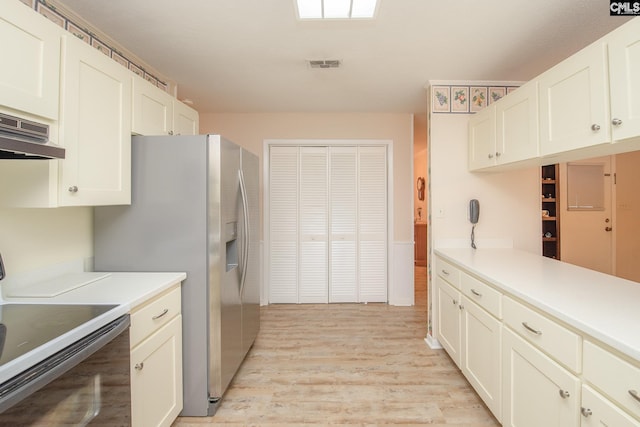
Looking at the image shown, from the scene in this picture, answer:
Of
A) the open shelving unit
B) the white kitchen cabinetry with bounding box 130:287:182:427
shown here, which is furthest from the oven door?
the open shelving unit

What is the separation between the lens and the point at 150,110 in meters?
1.86

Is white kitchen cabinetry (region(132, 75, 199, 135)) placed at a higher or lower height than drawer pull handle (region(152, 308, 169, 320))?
higher

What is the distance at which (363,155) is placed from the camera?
3.74m

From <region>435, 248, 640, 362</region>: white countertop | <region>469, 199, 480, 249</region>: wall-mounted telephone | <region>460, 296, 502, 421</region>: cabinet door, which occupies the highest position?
<region>469, 199, 480, 249</region>: wall-mounted telephone

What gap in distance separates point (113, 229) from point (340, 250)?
8.26 feet

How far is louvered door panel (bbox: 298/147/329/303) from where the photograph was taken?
3732 mm

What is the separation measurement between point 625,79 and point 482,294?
Result: 1193 mm

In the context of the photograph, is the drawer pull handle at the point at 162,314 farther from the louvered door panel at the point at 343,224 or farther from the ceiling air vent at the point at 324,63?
the louvered door panel at the point at 343,224

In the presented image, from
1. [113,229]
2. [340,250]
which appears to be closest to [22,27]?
[113,229]

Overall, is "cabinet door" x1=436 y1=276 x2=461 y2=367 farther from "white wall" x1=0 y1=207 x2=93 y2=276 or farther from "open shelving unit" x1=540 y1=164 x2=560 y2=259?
"open shelving unit" x1=540 y1=164 x2=560 y2=259

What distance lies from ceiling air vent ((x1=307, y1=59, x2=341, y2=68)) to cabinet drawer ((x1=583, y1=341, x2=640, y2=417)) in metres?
→ 2.20

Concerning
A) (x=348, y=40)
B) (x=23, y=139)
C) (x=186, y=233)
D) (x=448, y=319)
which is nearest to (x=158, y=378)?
(x=186, y=233)

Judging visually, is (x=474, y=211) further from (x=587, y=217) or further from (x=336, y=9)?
(x=587, y=217)

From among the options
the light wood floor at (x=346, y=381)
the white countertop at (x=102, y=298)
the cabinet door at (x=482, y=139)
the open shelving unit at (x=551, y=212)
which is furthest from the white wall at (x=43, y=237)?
the open shelving unit at (x=551, y=212)
